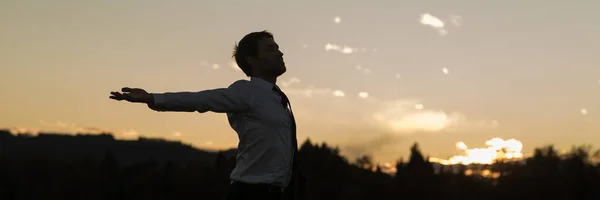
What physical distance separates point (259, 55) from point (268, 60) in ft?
0.24

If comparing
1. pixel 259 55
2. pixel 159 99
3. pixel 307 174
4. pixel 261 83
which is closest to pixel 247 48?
pixel 259 55

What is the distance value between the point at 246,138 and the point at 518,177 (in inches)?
2171

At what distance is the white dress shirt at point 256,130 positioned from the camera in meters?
4.81

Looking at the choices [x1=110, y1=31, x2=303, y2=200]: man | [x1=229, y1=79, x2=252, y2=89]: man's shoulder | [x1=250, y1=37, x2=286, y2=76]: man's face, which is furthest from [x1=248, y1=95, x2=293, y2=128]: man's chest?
[x1=250, y1=37, x2=286, y2=76]: man's face

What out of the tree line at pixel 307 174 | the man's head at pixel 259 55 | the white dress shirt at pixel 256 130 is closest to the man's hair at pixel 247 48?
the man's head at pixel 259 55

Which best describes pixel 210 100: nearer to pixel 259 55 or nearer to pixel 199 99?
pixel 199 99

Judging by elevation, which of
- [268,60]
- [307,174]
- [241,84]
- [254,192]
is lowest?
[254,192]

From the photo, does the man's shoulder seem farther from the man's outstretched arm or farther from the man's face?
the man's face

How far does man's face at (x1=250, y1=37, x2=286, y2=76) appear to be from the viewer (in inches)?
203

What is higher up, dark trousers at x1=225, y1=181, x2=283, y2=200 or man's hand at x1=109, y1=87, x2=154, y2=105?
man's hand at x1=109, y1=87, x2=154, y2=105

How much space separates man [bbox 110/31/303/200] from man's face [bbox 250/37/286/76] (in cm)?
12

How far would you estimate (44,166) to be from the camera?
226 ft

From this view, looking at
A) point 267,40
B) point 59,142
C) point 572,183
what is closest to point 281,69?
point 267,40

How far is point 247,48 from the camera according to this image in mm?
5273
